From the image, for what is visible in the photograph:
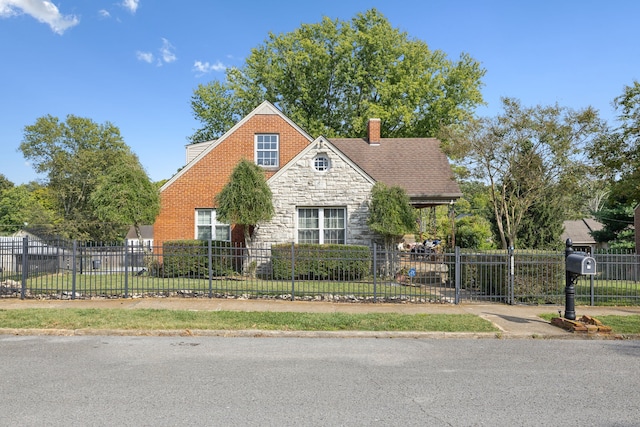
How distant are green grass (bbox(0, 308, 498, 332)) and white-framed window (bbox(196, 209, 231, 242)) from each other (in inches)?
379

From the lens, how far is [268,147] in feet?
Result: 69.2

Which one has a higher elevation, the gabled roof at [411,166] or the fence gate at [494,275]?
the gabled roof at [411,166]

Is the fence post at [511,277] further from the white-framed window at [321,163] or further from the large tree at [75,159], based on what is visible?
the large tree at [75,159]

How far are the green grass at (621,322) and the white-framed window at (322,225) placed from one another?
8.53 meters

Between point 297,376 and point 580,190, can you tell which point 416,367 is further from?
point 580,190

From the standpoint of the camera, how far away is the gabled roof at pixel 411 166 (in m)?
19.2

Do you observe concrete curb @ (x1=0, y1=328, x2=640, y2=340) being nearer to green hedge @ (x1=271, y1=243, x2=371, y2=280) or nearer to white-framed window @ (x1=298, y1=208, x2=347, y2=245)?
green hedge @ (x1=271, y1=243, x2=371, y2=280)

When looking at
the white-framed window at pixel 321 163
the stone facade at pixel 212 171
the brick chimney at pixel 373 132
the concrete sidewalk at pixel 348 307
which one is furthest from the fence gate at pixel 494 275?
the brick chimney at pixel 373 132

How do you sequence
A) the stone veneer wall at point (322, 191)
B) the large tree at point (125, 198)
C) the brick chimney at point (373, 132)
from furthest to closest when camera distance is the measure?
the brick chimney at point (373, 132), the large tree at point (125, 198), the stone veneer wall at point (322, 191)

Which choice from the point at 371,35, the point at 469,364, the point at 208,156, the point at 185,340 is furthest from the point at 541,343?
the point at 371,35

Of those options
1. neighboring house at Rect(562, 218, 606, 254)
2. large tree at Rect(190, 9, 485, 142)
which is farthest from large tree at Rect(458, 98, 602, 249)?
neighboring house at Rect(562, 218, 606, 254)

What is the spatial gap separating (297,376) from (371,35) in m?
33.2

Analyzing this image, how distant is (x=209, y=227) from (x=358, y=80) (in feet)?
64.9

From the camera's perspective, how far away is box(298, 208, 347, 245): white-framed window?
58.9ft
